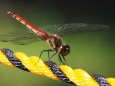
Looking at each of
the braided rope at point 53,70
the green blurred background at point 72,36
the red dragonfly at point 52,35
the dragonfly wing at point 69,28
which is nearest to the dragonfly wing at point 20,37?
the red dragonfly at point 52,35

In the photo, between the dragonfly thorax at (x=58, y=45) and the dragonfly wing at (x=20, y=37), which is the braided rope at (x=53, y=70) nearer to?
the dragonfly thorax at (x=58, y=45)

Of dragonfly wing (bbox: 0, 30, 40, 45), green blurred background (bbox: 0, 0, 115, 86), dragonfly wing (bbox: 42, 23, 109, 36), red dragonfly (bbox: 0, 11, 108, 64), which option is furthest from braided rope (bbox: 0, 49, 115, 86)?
green blurred background (bbox: 0, 0, 115, 86)

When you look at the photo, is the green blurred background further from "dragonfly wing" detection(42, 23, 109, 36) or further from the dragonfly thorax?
the dragonfly thorax

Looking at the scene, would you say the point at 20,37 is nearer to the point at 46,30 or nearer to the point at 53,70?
the point at 46,30

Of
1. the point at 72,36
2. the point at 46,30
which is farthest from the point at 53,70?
the point at 72,36

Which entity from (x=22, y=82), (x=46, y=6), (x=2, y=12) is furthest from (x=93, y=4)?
(x=22, y=82)
